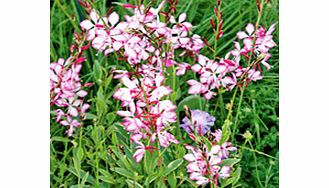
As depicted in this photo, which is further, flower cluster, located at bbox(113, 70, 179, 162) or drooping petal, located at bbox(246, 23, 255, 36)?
drooping petal, located at bbox(246, 23, 255, 36)

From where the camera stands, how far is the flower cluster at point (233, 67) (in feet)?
4.62

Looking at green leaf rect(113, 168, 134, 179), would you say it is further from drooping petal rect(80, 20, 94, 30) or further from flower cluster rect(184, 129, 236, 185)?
drooping petal rect(80, 20, 94, 30)

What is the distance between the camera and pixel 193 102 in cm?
147

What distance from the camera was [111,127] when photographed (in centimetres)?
144

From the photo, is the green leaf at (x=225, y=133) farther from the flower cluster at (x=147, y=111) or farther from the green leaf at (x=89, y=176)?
the green leaf at (x=89, y=176)

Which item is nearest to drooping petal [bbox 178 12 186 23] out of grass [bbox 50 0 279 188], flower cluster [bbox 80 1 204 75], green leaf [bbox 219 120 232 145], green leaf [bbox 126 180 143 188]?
flower cluster [bbox 80 1 204 75]

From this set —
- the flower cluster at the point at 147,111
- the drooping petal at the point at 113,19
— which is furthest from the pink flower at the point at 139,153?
the drooping petal at the point at 113,19

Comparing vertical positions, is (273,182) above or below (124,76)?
below

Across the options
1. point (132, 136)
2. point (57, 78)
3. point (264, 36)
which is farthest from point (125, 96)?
point (264, 36)

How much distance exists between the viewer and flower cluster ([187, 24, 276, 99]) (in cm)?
141

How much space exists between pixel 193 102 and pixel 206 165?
0.17 meters

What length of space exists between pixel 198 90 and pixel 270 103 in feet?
0.58

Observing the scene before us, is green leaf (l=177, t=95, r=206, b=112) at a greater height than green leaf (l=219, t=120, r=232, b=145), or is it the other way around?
green leaf (l=177, t=95, r=206, b=112)
